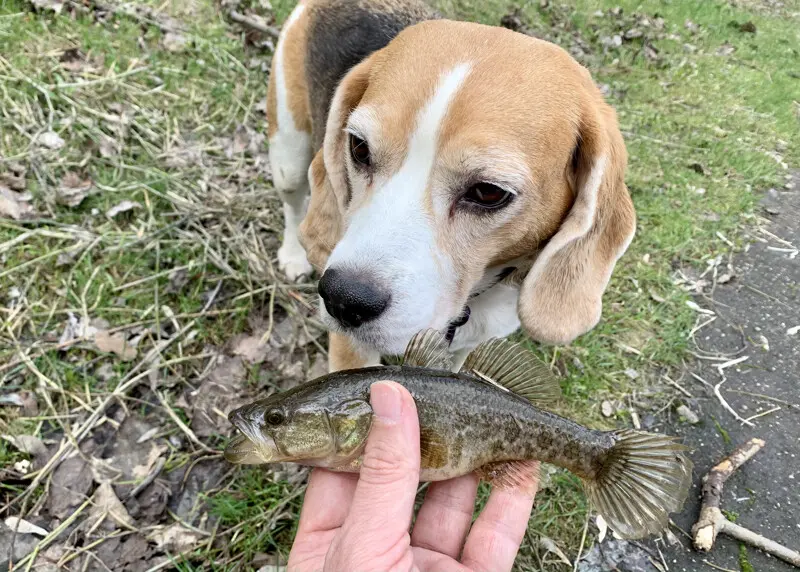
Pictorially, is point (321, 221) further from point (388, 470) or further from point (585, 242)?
point (388, 470)

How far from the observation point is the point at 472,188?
202cm

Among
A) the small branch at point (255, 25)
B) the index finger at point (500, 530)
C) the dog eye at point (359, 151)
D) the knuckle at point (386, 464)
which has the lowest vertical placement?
the index finger at point (500, 530)

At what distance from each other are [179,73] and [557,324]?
4291 mm

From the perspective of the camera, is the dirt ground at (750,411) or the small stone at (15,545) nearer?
the small stone at (15,545)

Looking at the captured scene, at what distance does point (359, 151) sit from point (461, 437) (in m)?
1.24

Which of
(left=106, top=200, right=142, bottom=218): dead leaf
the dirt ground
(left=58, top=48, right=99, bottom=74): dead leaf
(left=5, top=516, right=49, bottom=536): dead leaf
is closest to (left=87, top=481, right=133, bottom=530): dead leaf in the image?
(left=5, top=516, right=49, bottom=536): dead leaf

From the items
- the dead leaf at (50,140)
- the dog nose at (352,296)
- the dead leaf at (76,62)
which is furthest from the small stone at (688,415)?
the dead leaf at (76,62)

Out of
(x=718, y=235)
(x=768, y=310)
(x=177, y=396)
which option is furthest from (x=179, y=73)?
(x=768, y=310)

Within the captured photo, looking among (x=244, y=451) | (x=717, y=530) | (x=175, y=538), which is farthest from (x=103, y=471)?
(x=717, y=530)

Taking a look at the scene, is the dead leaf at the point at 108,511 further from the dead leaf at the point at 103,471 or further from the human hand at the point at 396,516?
the human hand at the point at 396,516

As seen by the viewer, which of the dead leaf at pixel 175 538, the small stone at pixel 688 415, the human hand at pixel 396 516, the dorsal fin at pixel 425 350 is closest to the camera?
the human hand at pixel 396 516

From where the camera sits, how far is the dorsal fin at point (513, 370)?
1826 millimetres

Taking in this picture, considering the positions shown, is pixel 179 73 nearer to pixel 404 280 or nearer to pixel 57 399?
pixel 57 399

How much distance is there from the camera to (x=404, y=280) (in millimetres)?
1861
